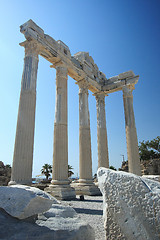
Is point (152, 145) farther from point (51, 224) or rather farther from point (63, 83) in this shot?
point (51, 224)

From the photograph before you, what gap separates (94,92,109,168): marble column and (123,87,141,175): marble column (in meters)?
2.82

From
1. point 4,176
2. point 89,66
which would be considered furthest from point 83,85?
point 4,176

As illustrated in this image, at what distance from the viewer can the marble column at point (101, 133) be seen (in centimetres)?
2236

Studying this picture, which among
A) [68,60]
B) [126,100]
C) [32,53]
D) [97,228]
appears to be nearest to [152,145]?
[126,100]

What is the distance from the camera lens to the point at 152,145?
58156mm

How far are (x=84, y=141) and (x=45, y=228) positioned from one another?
15.8m

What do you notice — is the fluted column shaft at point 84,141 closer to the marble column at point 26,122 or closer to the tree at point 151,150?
the marble column at point 26,122

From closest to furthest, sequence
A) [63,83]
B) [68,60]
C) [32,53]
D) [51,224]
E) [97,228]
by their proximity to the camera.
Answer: [51,224] → [97,228] → [32,53] → [63,83] → [68,60]

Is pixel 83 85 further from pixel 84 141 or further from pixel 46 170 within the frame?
pixel 46 170

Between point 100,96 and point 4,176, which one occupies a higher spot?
point 100,96

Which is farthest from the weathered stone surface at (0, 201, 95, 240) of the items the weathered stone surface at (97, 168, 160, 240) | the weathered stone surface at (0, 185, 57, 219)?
the weathered stone surface at (97, 168, 160, 240)

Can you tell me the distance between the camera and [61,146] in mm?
15805

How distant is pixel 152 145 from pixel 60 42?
49.8m

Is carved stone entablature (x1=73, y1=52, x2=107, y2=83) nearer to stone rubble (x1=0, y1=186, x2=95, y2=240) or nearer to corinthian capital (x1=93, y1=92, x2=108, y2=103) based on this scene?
corinthian capital (x1=93, y1=92, x2=108, y2=103)
